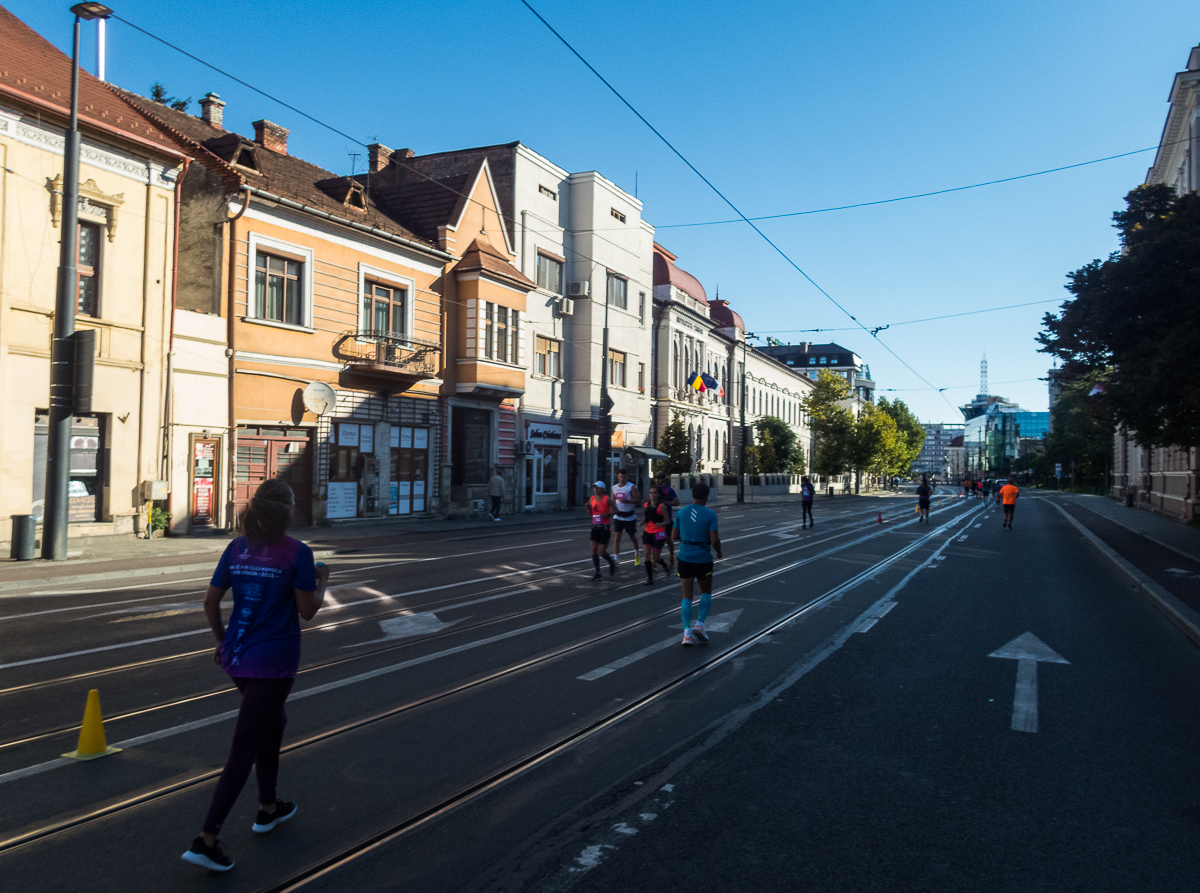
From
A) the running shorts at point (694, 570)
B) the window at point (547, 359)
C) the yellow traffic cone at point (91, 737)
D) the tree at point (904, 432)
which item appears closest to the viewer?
the yellow traffic cone at point (91, 737)

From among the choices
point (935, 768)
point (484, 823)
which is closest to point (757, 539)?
point (935, 768)

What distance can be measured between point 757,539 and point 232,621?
63.4ft

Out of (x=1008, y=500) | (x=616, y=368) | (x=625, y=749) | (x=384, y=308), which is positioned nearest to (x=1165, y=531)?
(x=1008, y=500)

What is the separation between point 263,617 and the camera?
157 inches

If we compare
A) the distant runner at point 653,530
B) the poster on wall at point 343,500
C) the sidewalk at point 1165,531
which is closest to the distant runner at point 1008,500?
the sidewalk at point 1165,531

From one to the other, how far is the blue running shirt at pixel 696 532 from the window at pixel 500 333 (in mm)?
21910

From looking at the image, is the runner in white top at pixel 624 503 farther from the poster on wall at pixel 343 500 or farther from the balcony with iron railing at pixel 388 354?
the balcony with iron railing at pixel 388 354

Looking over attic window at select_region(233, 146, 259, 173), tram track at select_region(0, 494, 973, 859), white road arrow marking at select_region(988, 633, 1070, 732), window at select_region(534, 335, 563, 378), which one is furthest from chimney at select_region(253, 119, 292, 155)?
white road arrow marking at select_region(988, 633, 1070, 732)

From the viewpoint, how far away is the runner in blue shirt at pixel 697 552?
28.7 feet

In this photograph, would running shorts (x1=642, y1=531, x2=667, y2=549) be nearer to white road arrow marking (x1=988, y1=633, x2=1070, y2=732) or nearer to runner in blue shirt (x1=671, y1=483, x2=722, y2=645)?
runner in blue shirt (x1=671, y1=483, x2=722, y2=645)

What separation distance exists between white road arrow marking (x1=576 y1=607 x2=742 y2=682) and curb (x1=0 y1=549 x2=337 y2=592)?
217 inches

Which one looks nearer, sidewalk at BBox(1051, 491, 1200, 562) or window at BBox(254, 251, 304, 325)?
sidewalk at BBox(1051, 491, 1200, 562)

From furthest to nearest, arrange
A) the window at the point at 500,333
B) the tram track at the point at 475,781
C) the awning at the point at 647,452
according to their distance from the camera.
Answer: the awning at the point at 647,452 → the window at the point at 500,333 → the tram track at the point at 475,781

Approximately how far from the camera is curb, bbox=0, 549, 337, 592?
40.9 ft
